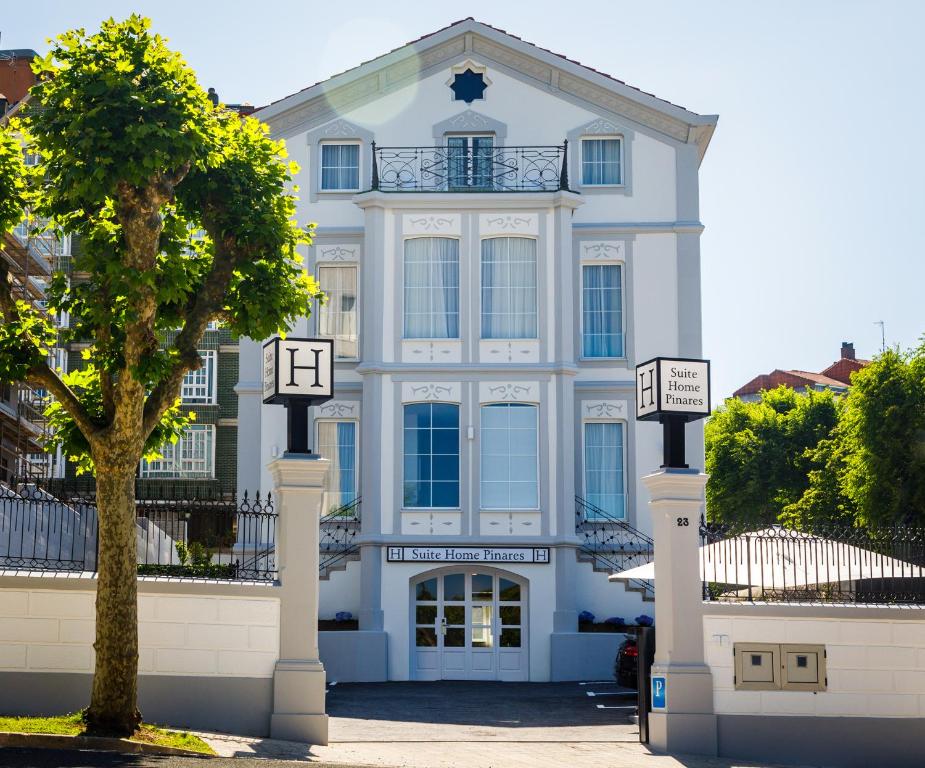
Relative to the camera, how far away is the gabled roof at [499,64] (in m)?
35.0

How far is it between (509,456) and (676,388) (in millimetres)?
13529

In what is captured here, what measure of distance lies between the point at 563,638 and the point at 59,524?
15.3 meters

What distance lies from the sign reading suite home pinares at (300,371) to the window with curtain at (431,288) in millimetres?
13556

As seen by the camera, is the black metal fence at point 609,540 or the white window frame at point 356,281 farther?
the white window frame at point 356,281

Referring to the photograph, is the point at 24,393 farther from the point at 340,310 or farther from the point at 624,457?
the point at 624,457

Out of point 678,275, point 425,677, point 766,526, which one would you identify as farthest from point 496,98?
point 766,526

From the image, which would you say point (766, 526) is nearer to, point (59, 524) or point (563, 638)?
point (59, 524)

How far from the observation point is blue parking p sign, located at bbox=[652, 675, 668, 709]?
61.1 feet

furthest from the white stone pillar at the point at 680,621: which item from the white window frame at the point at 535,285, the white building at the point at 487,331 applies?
the white window frame at the point at 535,285

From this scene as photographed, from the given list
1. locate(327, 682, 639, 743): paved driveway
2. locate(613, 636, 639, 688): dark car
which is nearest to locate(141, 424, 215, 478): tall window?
locate(327, 682, 639, 743): paved driveway

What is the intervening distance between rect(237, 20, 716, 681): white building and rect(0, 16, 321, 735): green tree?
1429cm

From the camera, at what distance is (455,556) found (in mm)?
31844

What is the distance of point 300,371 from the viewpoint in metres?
19.5

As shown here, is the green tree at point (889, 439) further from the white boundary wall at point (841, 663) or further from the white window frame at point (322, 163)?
the white boundary wall at point (841, 663)
